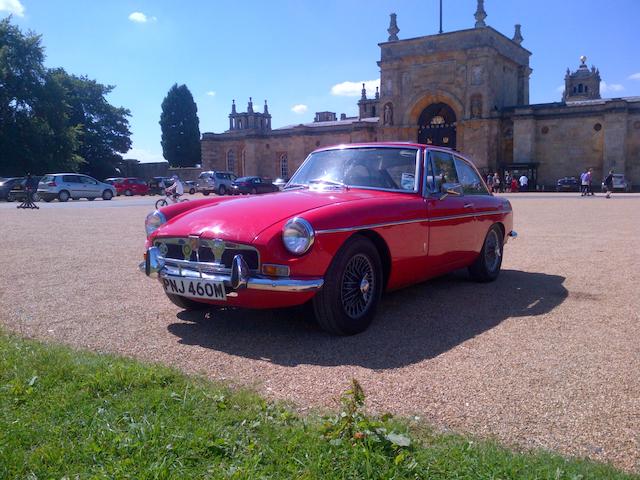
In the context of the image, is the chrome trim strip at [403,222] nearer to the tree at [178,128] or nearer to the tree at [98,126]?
the tree at [98,126]

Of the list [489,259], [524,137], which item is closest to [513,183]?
[524,137]

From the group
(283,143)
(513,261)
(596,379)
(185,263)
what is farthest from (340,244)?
(283,143)

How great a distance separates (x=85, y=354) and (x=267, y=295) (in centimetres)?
133

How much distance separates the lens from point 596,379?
3564 mm

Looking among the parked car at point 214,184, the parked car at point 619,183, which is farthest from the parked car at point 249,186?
the parked car at point 619,183

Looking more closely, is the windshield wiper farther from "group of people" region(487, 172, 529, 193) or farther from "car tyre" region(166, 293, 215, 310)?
"group of people" region(487, 172, 529, 193)

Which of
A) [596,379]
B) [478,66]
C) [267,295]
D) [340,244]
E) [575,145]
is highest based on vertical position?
[478,66]

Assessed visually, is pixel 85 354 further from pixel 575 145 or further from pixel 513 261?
pixel 575 145

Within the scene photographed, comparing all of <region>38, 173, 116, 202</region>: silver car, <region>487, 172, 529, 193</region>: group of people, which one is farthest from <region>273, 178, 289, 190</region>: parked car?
<region>487, 172, 529, 193</region>: group of people

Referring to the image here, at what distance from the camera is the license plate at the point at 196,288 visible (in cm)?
426

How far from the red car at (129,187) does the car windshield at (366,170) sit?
141ft

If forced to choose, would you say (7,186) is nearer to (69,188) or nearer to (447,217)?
(69,188)

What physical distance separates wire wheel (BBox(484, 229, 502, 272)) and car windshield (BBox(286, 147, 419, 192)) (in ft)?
6.12

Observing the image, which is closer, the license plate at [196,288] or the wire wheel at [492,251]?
the license plate at [196,288]
